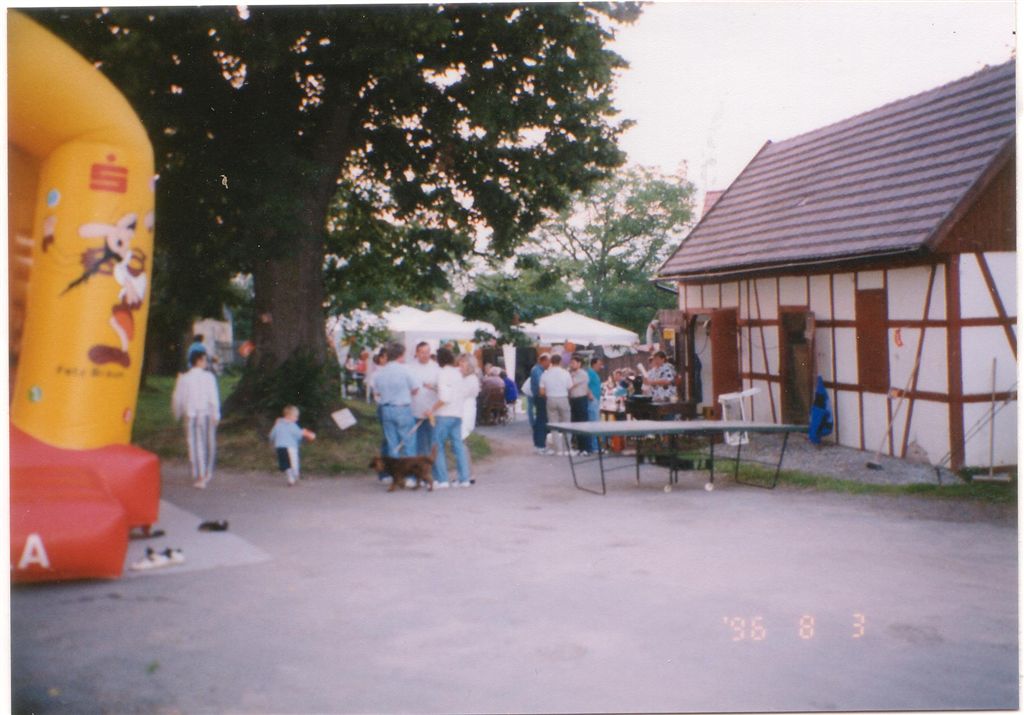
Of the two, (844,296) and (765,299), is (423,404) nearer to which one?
(844,296)

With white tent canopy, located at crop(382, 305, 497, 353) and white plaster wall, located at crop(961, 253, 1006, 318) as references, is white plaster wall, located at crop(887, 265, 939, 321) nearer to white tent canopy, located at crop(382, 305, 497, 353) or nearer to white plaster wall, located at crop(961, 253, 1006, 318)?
white plaster wall, located at crop(961, 253, 1006, 318)

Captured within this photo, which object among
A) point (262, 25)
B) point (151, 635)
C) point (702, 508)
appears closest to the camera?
point (151, 635)

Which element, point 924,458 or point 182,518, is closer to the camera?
point 182,518

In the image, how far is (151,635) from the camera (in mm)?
4559

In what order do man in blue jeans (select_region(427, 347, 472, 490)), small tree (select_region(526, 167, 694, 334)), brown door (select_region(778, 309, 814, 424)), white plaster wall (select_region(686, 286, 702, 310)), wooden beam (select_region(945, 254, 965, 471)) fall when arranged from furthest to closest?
white plaster wall (select_region(686, 286, 702, 310))
brown door (select_region(778, 309, 814, 424))
small tree (select_region(526, 167, 694, 334))
man in blue jeans (select_region(427, 347, 472, 490))
wooden beam (select_region(945, 254, 965, 471))

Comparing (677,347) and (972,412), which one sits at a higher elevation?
(677,347)

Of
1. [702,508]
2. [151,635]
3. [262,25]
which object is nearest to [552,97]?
[262,25]

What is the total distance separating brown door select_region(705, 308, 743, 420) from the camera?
471 inches

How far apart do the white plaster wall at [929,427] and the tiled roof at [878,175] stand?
1.45m

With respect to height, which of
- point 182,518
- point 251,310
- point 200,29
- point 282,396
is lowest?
point 182,518

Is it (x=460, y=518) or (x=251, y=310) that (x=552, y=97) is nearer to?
(x=251, y=310)

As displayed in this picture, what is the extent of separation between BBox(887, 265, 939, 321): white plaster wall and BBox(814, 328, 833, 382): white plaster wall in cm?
124

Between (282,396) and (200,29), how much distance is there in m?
3.06

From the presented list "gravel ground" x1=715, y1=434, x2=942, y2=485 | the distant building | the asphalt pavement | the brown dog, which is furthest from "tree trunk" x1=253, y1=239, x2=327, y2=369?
"gravel ground" x1=715, y1=434, x2=942, y2=485
